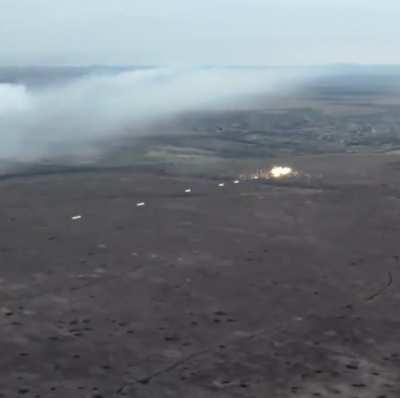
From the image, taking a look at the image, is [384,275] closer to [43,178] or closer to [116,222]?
[116,222]

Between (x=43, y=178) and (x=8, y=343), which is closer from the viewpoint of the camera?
(x=8, y=343)

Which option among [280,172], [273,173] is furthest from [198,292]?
[280,172]

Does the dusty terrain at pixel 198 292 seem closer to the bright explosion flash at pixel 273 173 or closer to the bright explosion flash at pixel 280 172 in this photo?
the bright explosion flash at pixel 273 173

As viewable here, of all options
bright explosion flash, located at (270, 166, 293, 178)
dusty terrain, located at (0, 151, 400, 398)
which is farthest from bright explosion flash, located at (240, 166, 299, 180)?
dusty terrain, located at (0, 151, 400, 398)

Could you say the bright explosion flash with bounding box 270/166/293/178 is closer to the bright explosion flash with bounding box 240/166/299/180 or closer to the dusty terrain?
the bright explosion flash with bounding box 240/166/299/180

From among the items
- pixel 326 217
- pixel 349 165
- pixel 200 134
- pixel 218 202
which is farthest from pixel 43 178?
pixel 200 134

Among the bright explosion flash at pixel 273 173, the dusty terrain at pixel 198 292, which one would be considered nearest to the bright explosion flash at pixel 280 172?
the bright explosion flash at pixel 273 173

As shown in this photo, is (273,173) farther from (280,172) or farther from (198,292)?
(198,292)

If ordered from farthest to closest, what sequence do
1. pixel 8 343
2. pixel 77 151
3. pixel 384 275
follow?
pixel 77 151, pixel 384 275, pixel 8 343
